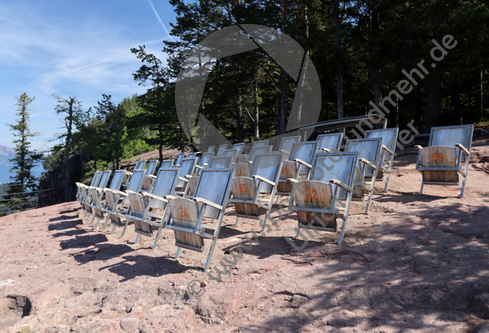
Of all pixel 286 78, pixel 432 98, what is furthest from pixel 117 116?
pixel 432 98

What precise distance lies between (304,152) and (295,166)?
0.59 m

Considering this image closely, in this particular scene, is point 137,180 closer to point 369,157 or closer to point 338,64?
point 369,157

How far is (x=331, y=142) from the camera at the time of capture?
718cm

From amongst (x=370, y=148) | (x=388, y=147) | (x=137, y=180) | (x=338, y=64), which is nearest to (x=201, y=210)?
(x=137, y=180)

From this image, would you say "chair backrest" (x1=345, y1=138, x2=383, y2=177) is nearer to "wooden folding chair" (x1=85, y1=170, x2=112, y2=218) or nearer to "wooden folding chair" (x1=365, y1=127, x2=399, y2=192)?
"wooden folding chair" (x1=365, y1=127, x2=399, y2=192)

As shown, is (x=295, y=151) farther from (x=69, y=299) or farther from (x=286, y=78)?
(x=286, y=78)

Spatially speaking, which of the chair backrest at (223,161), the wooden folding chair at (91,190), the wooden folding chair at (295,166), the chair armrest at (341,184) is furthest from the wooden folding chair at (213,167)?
the chair armrest at (341,184)

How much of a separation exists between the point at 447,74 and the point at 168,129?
18283mm

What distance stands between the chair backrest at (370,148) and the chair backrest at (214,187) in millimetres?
3066

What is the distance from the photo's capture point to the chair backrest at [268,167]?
5.20m

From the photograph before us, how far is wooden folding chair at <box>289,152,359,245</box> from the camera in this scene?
13.1ft

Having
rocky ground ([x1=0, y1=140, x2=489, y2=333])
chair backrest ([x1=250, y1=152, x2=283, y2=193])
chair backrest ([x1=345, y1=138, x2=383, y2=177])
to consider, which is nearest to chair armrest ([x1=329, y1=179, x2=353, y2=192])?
rocky ground ([x1=0, y1=140, x2=489, y2=333])

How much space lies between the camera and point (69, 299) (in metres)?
3.40

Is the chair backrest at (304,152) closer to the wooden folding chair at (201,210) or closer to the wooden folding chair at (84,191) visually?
the wooden folding chair at (201,210)
